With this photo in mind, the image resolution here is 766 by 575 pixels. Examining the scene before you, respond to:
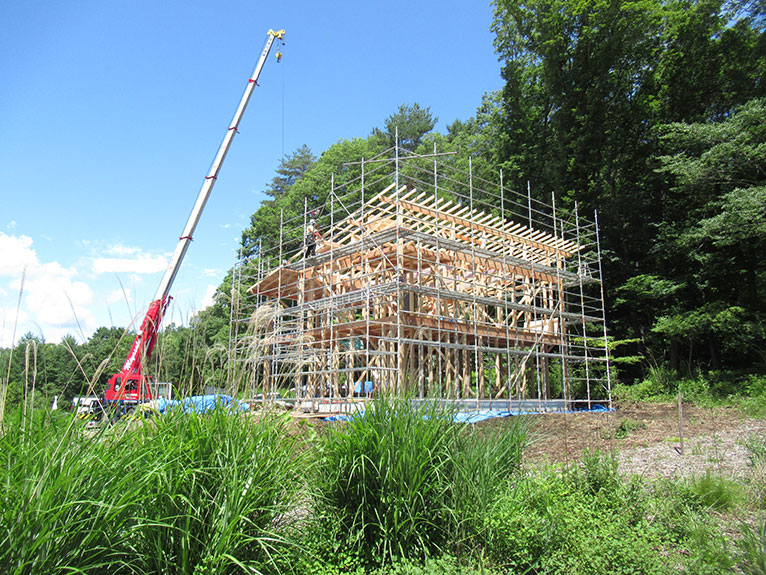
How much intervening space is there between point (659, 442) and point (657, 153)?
19405 mm

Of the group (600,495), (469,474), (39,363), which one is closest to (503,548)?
(469,474)

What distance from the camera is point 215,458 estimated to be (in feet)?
9.95

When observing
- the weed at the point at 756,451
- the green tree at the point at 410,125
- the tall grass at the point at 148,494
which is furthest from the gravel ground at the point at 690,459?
the green tree at the point at 410,125

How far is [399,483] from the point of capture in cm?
356

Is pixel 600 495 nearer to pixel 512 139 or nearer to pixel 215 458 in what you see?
pixel 215 458

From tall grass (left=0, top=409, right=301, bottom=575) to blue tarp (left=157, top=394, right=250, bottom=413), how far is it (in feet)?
0.32

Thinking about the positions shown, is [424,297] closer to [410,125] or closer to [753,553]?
[753,553]

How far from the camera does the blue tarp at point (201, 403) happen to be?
3369 mm

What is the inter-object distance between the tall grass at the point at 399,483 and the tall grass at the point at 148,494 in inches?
15.9

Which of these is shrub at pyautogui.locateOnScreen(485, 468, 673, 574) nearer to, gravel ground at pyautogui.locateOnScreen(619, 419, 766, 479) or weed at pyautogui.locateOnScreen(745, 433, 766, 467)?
gravel ground at pyautogui.locateOnScreen(619, 419, 766, 479)

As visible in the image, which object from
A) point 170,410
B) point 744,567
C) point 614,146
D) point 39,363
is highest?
point 614,146

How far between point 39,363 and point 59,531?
1009 mm

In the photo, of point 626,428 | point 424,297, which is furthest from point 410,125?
point 626,428

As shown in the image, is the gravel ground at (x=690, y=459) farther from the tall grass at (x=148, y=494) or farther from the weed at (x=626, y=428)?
the tall grass at (x=148, y=494)
